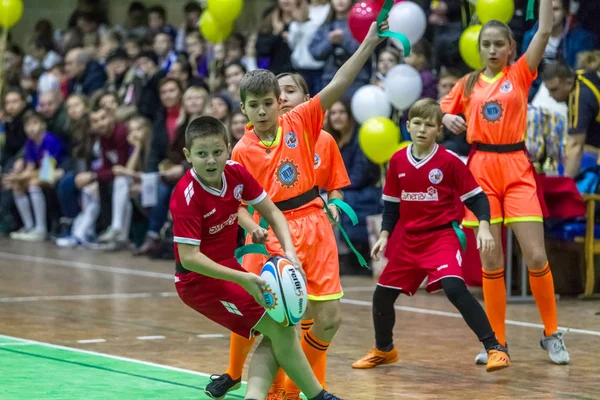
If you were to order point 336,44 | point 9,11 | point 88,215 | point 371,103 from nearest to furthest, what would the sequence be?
1. point 371,103
2. point 336,44
3. point 88,215
4. point 9,11

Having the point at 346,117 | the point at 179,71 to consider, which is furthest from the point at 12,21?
the point at 346,117

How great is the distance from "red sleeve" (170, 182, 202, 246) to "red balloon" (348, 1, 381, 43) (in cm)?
626

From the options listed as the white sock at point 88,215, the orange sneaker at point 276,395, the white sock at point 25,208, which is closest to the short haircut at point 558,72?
the orange sneaker at point 276,395

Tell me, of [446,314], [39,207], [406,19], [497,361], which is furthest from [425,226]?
[39,207]

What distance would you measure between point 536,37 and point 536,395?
Result: 2456 mm

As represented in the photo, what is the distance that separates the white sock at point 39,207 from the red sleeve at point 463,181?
10887 millimetres

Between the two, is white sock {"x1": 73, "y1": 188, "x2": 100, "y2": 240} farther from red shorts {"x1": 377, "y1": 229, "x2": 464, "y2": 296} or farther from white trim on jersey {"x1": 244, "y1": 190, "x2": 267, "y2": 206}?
white trim on jersey {"x1": 244, "y1": 190, "x2": 267, "y2": 206}

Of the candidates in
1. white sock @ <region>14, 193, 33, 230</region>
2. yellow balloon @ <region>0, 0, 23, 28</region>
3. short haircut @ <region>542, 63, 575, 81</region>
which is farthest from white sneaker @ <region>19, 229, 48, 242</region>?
short haircut @ <region>542, 63, 575, 81</region>

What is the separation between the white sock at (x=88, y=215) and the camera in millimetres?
15984

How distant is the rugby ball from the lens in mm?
5328

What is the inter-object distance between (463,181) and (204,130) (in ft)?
7.52

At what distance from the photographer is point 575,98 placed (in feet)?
35.7

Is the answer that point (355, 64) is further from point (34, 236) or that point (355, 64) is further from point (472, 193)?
point (34, 236)

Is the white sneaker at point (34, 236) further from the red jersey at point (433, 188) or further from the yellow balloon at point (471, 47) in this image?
the red jersey at point (433, 188)
